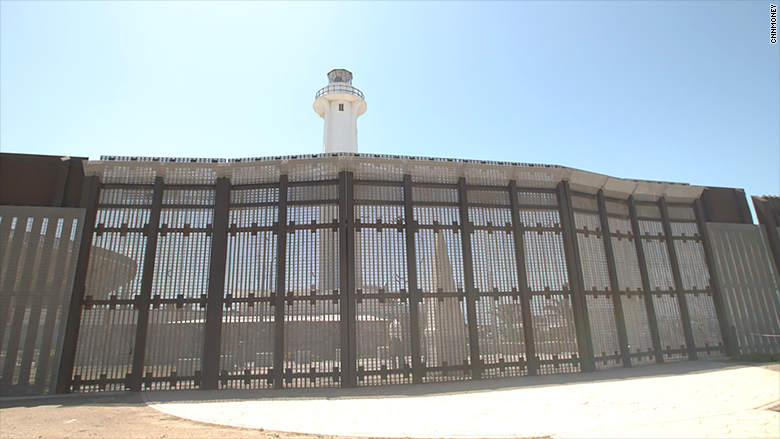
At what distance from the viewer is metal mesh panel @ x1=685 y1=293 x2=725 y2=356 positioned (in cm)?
1264

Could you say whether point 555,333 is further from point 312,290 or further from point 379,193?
point 312,290

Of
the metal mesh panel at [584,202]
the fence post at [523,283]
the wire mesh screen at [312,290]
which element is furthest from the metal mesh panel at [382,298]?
the metal mesh panel at [584,202]

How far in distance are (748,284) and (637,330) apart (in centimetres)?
538

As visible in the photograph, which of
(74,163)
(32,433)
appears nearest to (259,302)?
(32,433)

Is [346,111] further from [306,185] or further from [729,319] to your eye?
[729,319]

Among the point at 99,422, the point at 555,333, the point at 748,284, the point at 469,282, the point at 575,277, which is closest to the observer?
the point at 99,422

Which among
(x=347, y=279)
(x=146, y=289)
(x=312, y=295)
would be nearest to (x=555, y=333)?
(x=347, y=279)

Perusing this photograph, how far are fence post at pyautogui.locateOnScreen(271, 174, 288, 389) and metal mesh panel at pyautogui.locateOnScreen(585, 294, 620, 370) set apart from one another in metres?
8.10

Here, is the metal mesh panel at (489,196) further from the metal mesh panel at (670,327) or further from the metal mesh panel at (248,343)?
the metal mesh panel at (248,343)

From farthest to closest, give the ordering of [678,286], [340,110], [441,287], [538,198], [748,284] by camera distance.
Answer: [340,110] → [748,284] → [678,286] → [538,198] → [441,287]

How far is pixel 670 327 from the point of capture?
12.4m

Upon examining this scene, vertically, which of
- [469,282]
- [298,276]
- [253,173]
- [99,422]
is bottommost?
[99,422]

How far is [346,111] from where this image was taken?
2775 cm

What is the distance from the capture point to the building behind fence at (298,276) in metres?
9.27
